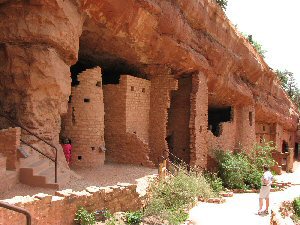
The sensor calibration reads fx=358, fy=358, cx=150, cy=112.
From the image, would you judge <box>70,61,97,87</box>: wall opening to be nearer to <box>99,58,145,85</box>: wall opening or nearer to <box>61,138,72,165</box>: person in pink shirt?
<box>99,58,145,85</box>: wall opening

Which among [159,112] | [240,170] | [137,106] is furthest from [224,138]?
[137,106]

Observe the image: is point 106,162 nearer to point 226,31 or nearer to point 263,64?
point 226,31

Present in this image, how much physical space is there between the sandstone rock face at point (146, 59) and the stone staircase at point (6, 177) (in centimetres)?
167

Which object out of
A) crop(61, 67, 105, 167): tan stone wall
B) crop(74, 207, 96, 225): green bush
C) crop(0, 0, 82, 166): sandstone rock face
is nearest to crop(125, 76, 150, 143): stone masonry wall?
crop(61, 67, 105, 167): tan stone wall

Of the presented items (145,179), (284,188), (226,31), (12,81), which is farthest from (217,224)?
(226,31)

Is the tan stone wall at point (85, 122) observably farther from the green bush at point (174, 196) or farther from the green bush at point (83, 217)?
the green bush at point (83, 217)

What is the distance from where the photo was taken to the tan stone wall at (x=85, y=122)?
11180 millimetres

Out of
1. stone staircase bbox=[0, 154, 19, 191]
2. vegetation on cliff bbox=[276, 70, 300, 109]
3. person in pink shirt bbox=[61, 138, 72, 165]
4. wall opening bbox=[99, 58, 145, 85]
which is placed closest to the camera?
stone staircase bbox=[0, 154, 19, 191]

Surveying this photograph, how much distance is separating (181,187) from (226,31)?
941 centimetres

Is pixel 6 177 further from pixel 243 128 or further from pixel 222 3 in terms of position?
pixel 222 3

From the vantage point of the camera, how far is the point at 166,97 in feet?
46.7

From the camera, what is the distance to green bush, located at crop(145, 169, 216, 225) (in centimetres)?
744

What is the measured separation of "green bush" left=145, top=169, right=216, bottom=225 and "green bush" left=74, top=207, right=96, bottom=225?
1.54 m

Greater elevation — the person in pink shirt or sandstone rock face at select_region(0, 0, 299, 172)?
sandstone rock face at select_region(0, 0, 299, 172)
